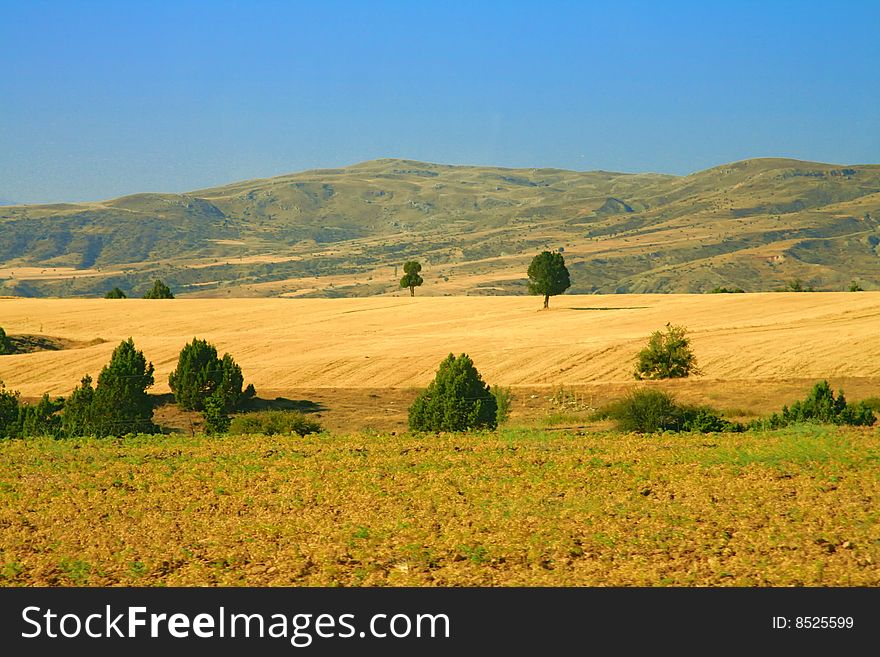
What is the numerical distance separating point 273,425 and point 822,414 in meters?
15.7

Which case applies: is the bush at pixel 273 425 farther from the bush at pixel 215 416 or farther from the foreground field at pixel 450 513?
the foreground field at pixel 450 513

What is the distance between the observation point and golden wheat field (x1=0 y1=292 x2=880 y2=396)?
156 ft

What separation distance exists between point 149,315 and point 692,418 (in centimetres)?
6237

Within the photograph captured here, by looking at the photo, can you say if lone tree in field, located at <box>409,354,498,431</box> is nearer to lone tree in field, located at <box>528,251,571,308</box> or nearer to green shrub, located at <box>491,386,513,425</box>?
green shrub, located at <box>491,386,513,425</box>

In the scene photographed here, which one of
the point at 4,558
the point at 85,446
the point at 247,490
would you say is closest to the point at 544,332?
the point at 85,446

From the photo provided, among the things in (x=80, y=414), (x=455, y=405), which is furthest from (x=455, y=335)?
(x=80, y=414)

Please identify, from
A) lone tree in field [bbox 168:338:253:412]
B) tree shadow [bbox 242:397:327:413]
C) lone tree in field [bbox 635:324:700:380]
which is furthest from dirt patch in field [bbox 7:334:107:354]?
lone tree in field [bbox 635:324:700:380]

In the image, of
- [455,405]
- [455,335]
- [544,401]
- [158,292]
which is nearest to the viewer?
[455,405]

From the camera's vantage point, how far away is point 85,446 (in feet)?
89.0

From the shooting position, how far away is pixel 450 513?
17484mm

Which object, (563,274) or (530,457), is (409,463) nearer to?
(530,457)

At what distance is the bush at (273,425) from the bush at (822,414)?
12914 millimetres

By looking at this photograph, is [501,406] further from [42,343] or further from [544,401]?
[42,343]

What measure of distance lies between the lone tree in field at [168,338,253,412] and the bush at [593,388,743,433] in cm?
1453
